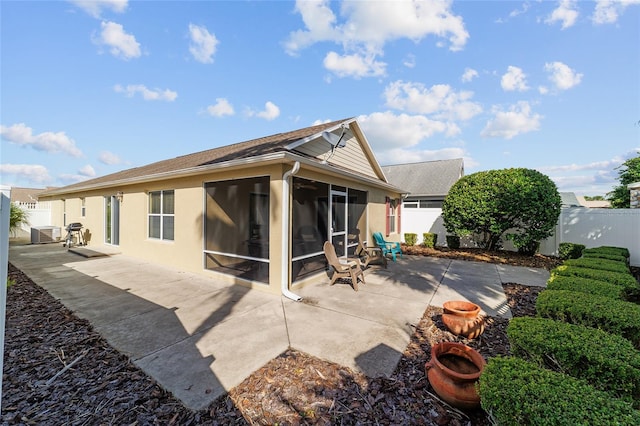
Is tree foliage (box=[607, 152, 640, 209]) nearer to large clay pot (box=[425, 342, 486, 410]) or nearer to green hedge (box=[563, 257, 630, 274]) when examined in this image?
green hedge (box=[563, 257, 630, 274])

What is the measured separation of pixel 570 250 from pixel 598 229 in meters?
1.73

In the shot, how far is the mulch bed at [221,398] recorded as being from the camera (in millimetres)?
2219

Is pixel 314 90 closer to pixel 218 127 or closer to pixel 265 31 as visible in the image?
pixel 265 31

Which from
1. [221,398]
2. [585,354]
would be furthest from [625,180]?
[221,398]

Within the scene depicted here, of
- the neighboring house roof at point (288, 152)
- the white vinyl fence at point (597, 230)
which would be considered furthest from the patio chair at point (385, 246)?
the white vinyl fence at point (597, 230)

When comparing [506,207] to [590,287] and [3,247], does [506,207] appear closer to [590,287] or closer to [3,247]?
[590,287]

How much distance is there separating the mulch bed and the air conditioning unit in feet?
46.9

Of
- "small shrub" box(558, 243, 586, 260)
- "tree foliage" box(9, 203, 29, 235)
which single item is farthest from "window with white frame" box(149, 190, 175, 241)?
"small shrub" box(558, 243, 586, 260)

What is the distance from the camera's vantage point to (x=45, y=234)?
44.8ft

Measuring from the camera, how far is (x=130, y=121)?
Result: 11539 mm

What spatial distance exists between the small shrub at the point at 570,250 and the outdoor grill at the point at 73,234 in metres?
19.8

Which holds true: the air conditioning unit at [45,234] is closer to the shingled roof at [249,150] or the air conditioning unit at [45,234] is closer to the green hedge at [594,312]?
the shingled roof at [249,150]

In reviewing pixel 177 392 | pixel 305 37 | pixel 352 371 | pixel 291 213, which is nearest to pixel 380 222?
pixel 291 213

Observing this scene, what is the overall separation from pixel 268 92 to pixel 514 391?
12.5 metres
